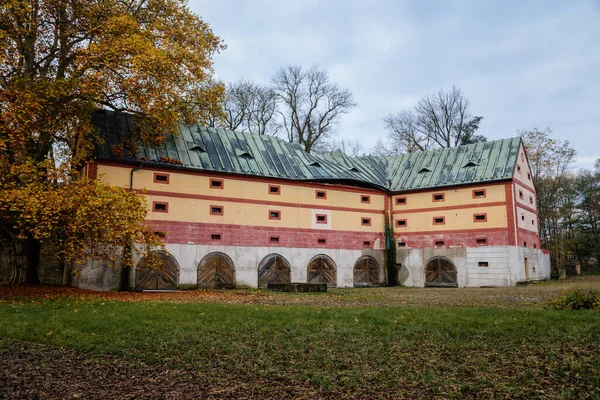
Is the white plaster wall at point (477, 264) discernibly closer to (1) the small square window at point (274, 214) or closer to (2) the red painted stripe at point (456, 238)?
(2) the red painted stripe at point (456, 238)

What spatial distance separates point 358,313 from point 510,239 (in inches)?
776

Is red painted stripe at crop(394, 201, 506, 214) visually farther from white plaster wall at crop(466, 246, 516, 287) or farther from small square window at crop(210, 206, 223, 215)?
small square window at crop(210, 206, 223, 215)

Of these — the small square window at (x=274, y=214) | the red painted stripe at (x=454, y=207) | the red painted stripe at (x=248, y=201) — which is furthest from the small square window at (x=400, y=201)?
the small square window at (x=274, y=214)

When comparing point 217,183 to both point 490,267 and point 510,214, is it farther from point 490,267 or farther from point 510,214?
point 510,214

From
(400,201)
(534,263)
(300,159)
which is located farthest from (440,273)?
(300,159)

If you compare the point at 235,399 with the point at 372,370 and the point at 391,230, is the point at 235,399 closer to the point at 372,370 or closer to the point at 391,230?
the point at 372,370

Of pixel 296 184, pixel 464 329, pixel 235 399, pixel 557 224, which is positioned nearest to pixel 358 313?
pixel 464 329

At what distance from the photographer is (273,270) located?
2786 cm

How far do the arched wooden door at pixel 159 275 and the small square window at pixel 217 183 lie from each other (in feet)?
15.4

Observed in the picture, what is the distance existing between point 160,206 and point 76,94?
7.77 m

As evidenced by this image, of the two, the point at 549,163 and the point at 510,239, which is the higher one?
the point at 549,163

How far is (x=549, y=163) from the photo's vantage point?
41344 mm

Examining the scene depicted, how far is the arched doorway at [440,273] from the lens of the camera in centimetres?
2953

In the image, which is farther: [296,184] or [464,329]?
[296,184]
